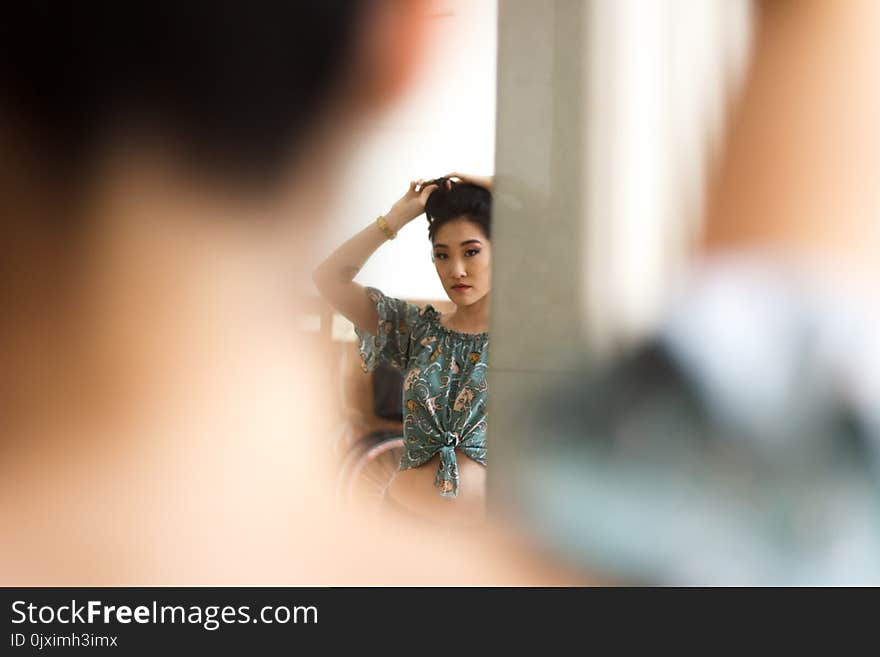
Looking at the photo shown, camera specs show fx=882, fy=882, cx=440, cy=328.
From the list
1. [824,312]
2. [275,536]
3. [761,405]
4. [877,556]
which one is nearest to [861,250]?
[824,312]

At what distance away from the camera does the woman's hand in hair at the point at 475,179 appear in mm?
1365

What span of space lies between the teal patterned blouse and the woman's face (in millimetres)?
53

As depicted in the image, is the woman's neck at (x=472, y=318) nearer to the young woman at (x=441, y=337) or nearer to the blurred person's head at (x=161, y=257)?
the young woman at (x=441, y=337)

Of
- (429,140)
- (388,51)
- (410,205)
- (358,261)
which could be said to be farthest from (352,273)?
(388,51)

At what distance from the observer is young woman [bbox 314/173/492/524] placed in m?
1.36

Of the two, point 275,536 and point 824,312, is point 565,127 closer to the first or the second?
point 824,312

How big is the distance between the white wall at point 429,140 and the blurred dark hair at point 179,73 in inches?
5.0

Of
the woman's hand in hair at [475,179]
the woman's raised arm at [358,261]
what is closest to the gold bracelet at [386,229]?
the woman's raised arm at [358,261]

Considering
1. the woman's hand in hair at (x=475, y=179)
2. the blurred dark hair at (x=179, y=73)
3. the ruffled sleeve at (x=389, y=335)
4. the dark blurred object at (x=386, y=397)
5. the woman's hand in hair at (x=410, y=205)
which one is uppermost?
the blurred dark hair at (x=179, y=73)

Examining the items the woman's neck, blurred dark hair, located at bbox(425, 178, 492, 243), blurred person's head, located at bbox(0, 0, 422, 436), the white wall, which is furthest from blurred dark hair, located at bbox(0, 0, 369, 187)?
the woman's neck

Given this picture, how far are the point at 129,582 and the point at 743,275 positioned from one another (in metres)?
1.10

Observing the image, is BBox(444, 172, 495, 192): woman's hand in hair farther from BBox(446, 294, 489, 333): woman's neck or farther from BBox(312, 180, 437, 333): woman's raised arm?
BBox(446, 294, 489, 333): woman's neck
